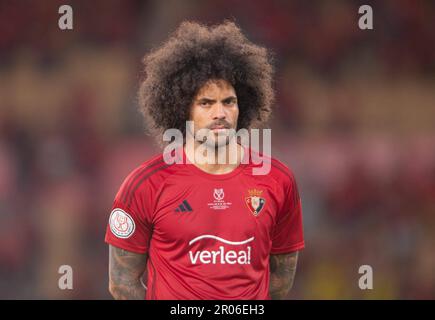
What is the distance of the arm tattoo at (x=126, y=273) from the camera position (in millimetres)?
3912

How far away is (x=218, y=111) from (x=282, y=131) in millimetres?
4322

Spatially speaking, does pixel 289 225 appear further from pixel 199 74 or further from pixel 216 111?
pixel 199 74

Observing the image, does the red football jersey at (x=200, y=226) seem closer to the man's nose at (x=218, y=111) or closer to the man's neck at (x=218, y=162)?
the man's neck at (x=218, y=162)

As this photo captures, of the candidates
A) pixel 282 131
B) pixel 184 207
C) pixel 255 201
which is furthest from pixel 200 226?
pixel 282 131

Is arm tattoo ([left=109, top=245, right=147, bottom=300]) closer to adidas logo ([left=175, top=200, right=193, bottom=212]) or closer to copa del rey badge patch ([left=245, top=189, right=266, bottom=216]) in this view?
adidas logo ([left=175, top=200, right=193, bottom=212])

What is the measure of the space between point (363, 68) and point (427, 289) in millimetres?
2581

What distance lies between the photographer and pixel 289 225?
4078 millimetres

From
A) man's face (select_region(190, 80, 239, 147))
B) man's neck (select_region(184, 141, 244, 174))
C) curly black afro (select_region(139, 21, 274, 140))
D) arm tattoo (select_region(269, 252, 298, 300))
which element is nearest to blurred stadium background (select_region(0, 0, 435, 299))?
arm tattoo (select_region(269, 252, 298, 300))

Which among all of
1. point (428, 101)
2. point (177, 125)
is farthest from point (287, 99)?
point (177, 125)

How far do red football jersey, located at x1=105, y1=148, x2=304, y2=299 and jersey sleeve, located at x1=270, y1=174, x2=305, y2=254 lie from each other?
0.06m

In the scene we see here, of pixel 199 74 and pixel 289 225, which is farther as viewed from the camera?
pixel 289 225

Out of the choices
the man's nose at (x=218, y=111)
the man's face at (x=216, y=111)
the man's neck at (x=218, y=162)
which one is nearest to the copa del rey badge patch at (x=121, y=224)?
the man's neck at (x=218, y=162)

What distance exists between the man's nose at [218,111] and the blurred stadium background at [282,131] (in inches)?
147

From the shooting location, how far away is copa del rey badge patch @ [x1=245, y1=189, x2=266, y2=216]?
381 cm
